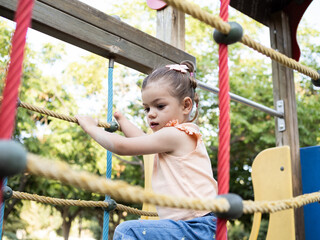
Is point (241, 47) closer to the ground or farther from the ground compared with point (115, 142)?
farther from the ground

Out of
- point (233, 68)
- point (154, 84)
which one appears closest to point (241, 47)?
point (233, 68)

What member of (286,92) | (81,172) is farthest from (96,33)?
(286,92)

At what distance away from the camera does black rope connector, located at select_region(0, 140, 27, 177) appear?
420 millimetres

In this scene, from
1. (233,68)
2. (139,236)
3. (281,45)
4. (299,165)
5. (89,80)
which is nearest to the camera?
(139,236)

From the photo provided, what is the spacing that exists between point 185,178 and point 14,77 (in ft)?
2.49

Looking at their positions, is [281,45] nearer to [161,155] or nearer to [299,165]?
[299,165]

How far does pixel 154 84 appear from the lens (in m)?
1.24

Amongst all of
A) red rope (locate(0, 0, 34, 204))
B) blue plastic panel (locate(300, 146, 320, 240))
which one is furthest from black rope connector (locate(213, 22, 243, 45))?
blue plastic panel (locate(300, 146, 320, 240))

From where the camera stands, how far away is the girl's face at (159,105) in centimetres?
121

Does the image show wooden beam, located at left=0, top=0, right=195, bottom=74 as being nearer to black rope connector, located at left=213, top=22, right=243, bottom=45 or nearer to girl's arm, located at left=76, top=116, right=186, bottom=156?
girl's arm, located at left=76, top=116, right=186, bottom=156

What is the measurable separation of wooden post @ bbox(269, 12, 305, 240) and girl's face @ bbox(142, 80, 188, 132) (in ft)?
4.48

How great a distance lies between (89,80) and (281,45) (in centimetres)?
422

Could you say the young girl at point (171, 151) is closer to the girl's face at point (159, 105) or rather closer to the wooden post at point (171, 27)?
the girl's face at point (159, 105)

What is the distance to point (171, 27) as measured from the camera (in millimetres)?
2061
